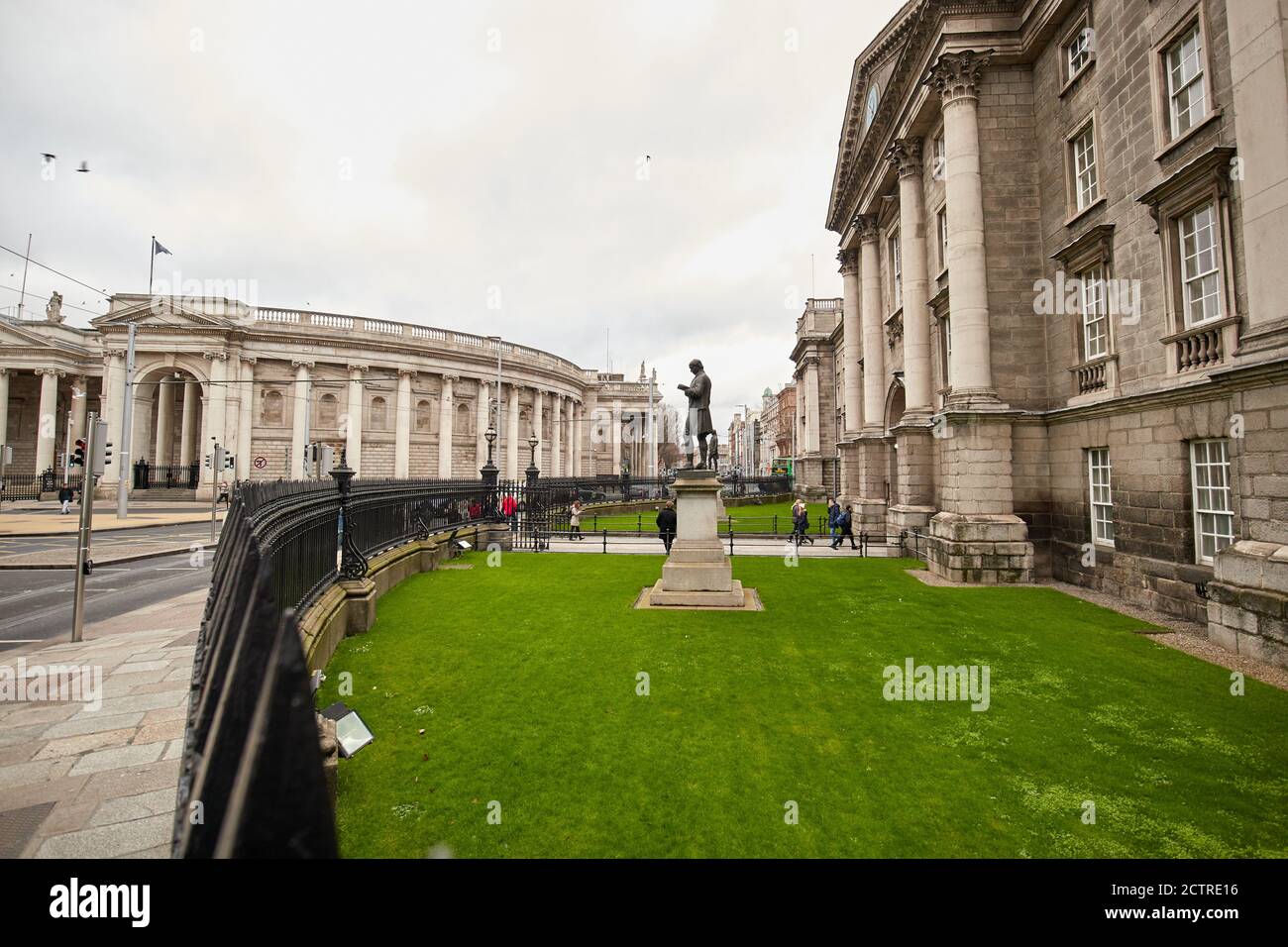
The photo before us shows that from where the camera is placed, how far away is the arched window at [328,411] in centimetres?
4181

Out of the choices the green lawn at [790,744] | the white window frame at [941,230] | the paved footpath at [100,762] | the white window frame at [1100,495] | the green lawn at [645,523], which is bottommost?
the green lawn at [790,744]

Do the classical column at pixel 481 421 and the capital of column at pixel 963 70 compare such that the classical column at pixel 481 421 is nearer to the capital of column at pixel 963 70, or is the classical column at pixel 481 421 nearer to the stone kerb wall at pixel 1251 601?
the capital of column at pixel 963 70

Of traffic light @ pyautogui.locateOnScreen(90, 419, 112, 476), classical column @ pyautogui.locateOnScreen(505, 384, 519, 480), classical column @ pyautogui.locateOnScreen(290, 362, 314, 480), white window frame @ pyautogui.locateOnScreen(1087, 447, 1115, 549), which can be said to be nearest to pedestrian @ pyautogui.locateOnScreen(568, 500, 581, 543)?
traffic light @ pyautogui.locateOnScreen(90, 419, 112, 476)

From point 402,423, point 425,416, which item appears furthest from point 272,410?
point 425,416

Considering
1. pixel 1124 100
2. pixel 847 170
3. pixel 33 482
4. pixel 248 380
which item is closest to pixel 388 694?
pixel 1124 100

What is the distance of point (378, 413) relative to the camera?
4419 cm

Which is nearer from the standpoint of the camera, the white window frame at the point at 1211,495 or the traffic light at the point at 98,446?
the traffic light at the point at 98,446

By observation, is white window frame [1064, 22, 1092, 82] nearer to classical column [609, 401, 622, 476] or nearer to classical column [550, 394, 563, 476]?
classical column [550, 394, 563, 476]

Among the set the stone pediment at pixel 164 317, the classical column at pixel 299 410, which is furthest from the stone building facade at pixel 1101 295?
the stone pediment at pixel 164 317

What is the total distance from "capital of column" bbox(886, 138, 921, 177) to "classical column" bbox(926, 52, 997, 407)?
3.25 m

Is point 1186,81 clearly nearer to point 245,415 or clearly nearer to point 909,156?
point 909,156

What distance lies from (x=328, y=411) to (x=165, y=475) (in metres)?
11.6

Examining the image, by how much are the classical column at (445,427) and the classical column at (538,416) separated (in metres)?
9.04

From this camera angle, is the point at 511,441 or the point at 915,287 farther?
the point at 511,441
